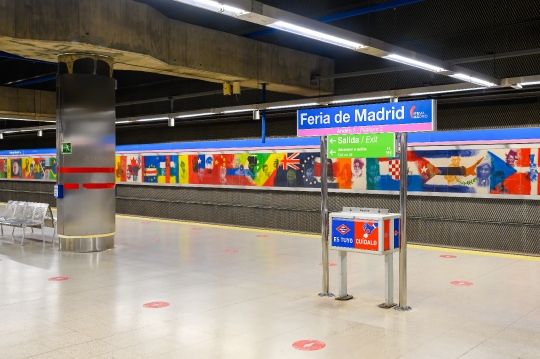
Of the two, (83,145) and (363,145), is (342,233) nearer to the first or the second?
(363,145)

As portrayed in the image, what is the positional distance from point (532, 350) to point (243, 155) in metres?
10.2

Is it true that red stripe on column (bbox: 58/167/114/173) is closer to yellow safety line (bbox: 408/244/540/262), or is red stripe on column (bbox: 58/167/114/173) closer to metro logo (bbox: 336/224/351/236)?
metro logo (bbox: 336/224/351/236)

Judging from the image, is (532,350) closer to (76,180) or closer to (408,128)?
(408,128)

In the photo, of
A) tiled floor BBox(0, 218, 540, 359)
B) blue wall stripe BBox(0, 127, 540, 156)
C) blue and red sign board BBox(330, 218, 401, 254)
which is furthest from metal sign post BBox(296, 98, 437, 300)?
blue wall stripe BBox(0, 127, 540, 156)

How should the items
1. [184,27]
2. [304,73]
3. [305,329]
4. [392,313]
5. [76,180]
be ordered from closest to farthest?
[305,329], [392,313], [184,27], [76,180], [304,73]

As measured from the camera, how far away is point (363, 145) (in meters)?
6.36

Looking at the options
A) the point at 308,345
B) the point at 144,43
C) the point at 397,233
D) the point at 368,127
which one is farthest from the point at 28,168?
the point at 308,345

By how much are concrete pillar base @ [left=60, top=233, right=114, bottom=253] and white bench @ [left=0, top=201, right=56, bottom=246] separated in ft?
4.24

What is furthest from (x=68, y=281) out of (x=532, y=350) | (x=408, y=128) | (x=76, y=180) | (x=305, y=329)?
(x=532, y=350)

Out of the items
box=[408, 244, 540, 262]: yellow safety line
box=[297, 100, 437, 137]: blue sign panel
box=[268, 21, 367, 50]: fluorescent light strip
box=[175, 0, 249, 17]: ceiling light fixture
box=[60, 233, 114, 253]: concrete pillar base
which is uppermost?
box=[268, 21, 367, 50]: fluorescent light strip

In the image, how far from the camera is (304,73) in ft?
36.7

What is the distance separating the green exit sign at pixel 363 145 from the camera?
6.16 metres

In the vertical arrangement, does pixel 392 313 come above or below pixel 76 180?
below

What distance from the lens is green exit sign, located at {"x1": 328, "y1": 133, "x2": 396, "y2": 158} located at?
242 inches
